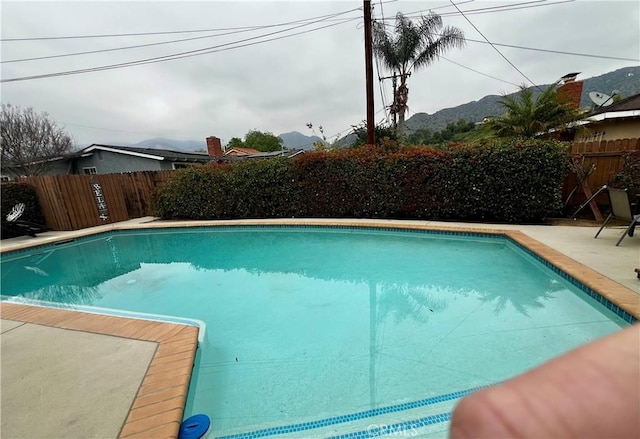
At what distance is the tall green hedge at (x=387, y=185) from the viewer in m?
6.66

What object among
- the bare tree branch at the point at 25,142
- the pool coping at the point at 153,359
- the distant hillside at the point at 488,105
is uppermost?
the distant hillside at the point at 488,105

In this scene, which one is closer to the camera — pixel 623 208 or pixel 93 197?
pixel 623 208

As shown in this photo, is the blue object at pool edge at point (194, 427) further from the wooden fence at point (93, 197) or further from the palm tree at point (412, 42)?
the palm tree at point (412, 42)

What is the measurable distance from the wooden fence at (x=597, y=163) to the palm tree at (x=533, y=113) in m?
2.80

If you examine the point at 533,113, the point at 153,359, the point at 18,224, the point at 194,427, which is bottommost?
the point at 194,427

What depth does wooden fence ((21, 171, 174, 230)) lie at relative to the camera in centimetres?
990

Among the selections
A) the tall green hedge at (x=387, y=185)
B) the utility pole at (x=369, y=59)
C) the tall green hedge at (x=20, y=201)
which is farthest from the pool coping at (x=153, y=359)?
the utility pole at (x=369, y=59)

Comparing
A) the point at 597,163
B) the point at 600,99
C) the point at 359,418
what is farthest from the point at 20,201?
the point at 600,99

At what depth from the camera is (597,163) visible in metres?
6.98

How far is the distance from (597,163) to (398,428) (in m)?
8.38

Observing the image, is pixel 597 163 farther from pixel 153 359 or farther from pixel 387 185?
pixel 153 359

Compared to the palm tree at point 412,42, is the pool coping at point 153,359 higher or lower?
lower

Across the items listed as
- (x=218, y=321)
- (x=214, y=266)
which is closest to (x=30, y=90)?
(x=214, y=266)

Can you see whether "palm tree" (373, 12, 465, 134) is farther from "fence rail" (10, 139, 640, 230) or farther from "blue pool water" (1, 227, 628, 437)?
"blue pool water" (1, 227, 628, 437)
